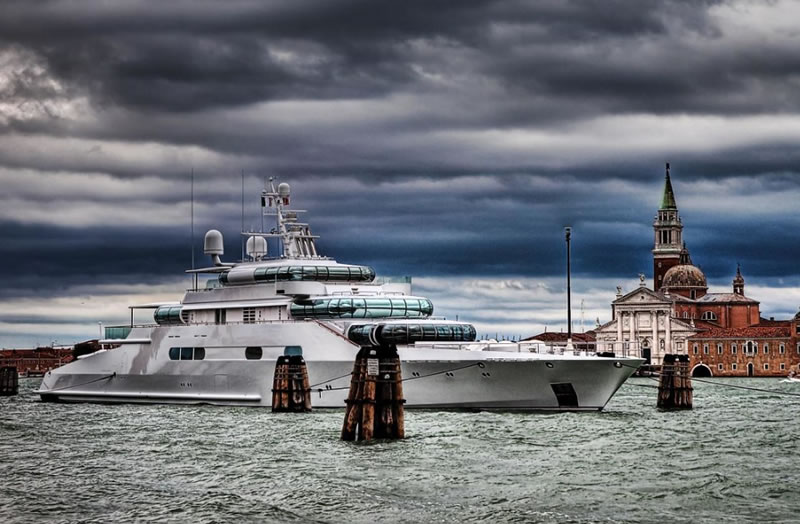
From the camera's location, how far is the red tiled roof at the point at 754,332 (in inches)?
6206

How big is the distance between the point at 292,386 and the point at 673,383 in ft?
56.8

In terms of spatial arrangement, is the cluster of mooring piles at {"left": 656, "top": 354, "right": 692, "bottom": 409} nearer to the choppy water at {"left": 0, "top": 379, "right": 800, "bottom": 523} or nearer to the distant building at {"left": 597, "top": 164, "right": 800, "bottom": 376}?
the choppy water at {"left": 0, "top": 379, "right": 800, "bottom": 523}

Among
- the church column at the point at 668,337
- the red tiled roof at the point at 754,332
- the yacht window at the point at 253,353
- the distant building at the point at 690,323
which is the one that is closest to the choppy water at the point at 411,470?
the yacht window at the point at 253,353

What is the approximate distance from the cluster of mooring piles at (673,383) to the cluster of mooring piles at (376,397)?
22887mm

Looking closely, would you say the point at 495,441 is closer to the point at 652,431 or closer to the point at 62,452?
the point at 652,431

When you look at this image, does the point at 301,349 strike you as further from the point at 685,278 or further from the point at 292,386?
the point at 685,278

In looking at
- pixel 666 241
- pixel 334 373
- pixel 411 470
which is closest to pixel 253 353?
pixel 334 373

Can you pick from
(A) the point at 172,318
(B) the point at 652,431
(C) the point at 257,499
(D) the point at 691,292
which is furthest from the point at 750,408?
(D) the point at 691,292

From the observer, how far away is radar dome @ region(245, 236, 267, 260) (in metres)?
61.3

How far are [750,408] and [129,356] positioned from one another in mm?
28372

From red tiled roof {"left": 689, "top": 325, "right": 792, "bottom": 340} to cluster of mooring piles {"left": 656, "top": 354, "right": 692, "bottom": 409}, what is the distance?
343 feet

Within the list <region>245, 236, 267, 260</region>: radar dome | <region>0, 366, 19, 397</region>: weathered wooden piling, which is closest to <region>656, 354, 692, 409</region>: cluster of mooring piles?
<region>245, 236, 267, 260</region>: radar dome

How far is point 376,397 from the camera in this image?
36.1m

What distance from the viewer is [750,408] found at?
6303 cm
